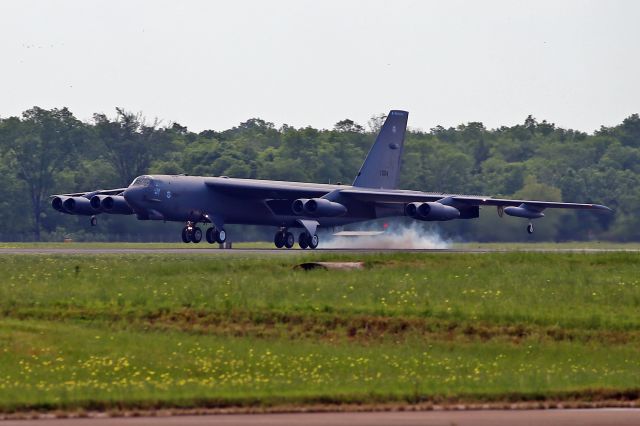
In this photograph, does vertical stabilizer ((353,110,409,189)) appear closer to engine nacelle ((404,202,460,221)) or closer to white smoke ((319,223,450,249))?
white smoke ((319,223,450,249))

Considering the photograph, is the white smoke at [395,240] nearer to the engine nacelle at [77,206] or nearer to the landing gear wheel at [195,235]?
the landing gear wheel at [195,235]

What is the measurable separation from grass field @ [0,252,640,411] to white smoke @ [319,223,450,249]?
27970mm

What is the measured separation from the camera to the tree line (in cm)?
8406

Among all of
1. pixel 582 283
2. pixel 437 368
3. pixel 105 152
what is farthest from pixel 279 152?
pixel 437 368

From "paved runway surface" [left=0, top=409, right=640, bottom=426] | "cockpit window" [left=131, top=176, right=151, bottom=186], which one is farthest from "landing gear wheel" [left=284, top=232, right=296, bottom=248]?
"paved runway surface" [left=0, top=409, right=640, bottom=426]

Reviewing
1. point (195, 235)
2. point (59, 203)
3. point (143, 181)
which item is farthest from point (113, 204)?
point (195, 235)

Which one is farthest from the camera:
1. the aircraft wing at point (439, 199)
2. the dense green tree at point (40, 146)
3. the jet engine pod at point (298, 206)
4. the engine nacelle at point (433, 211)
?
the dense green tree at point (40, 146)

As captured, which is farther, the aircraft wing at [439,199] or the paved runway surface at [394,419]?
the aircraft wing at [439,199]

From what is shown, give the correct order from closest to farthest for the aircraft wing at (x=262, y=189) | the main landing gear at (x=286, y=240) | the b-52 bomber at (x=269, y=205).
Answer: the b-52 bomber at (x=269, y=205), the aircraft wing at (x=262, y=189), the main landing gear at (x=286, y=240)

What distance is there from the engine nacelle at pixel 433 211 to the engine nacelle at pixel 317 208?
3.24 meters

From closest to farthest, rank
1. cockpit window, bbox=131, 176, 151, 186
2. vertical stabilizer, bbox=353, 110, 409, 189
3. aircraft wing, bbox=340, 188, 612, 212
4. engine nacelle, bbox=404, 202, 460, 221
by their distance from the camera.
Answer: cockpit window, bbox=131, 176, 151, 186, engine nacelle, bbox=404, 202, 460, 221, aircraft wing, bbox=340, 188, 612, 212, vertical stabilizer, bbox=353, 110, 409, 189

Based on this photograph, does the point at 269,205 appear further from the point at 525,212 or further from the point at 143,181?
the point at 525,212

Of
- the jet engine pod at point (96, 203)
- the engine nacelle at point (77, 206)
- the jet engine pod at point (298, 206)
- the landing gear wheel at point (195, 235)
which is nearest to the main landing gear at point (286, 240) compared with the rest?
the jet engine pod at point (298, 206)

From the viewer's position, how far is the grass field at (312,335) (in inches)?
696
